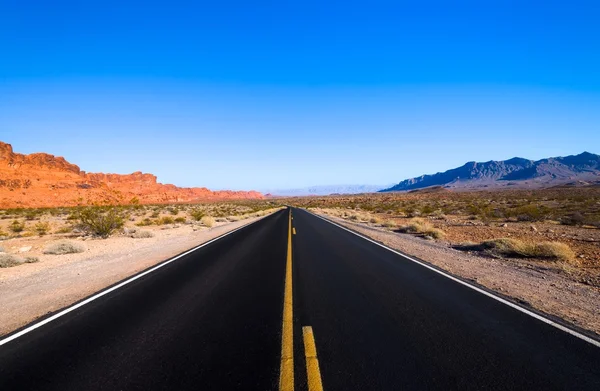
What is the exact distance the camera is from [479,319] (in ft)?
17.0

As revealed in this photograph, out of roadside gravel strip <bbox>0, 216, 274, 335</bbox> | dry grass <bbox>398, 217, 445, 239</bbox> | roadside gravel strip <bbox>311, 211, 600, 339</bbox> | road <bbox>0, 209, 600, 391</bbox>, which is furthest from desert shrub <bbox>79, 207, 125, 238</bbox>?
dry grass <bbox>398, 217, 445, 239</bbox>

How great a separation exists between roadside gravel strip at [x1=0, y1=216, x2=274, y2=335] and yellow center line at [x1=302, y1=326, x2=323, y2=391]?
466 centimetres

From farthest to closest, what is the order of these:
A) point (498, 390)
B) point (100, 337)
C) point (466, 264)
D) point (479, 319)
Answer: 1. point (466, 264)
2. point (479, 319)
3. point (100, 337)
4. point (498, 390)

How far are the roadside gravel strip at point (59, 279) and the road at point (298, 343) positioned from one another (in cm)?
86

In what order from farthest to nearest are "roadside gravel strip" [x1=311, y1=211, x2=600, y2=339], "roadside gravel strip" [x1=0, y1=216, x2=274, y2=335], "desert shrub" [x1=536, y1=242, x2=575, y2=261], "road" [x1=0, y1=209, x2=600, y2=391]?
"desert shrub" [x1=536, y1=242, x2=575, y2=261] → "roadside gravel strip" [x1=0, y1=216, x2=274, y2=335] → "roadside gravel strip" [x1=311, y1=211, x2=600, y2=339] → "road" [x1=0, y1=209, x2=600, y2=391]

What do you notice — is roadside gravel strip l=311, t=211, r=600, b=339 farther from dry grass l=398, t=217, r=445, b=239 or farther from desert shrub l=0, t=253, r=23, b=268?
desert shrub l=0, t=253, r=23, b=268

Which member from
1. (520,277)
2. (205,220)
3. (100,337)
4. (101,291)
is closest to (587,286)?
(520,277)

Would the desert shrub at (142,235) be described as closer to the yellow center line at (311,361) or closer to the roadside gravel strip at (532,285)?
the roadside gravel strip at (532,285)

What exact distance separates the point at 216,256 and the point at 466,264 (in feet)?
27.0

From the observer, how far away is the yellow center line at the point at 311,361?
3256 mm

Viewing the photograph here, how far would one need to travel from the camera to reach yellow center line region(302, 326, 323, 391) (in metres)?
3.26

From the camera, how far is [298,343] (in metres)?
4.20

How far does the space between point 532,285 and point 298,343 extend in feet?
21.0

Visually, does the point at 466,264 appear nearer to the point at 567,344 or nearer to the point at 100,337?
the point at 567,344
